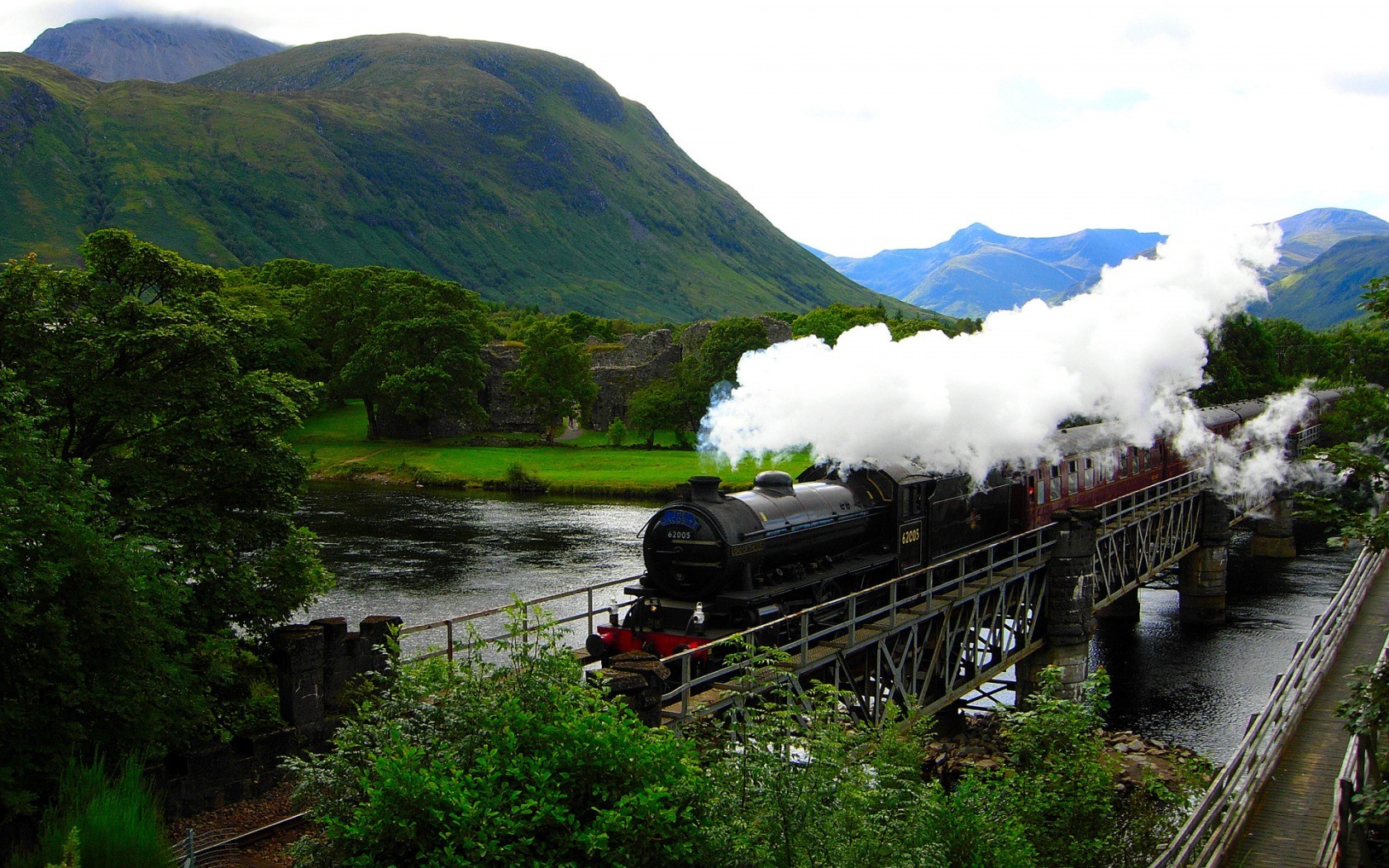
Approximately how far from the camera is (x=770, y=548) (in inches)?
687

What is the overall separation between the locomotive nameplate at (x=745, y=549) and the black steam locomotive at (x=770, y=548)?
0.02 m

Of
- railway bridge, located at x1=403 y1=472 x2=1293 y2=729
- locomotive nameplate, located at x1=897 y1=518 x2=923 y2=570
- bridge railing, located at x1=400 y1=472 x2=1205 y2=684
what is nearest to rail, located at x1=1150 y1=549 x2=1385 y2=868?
railway bridge, located at x1=403 y1=472 x2=1293 y2=729

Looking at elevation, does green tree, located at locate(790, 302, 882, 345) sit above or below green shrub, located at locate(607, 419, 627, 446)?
above

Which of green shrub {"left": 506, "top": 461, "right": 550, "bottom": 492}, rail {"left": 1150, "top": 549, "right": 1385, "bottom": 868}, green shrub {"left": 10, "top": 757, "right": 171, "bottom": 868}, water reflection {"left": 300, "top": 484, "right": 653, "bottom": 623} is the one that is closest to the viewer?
green shrub {"left": 10, "top": 757, "right": 171, "bottom": 868}

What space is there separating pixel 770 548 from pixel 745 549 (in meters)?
0.83

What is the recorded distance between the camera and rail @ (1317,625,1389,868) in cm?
1216

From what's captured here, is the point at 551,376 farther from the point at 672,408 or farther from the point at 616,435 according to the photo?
the point at 672,408

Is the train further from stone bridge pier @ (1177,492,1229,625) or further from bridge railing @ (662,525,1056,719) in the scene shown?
stone bridge pier @ (1177,492,1229,625)

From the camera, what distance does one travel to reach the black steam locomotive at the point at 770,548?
16.8 m

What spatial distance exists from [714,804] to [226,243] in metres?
213

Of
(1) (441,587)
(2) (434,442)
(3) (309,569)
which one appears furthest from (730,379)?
(3) (309,569)

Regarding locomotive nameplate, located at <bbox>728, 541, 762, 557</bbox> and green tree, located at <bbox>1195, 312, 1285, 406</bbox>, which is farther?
green tree, located at <bbox>1195, 312, 1285, 406</bbox>

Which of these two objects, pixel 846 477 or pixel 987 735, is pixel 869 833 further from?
pixel 987 735

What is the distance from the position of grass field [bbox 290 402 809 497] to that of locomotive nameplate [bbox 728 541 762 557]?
38926 millimetres
